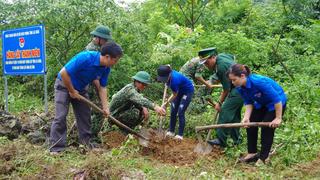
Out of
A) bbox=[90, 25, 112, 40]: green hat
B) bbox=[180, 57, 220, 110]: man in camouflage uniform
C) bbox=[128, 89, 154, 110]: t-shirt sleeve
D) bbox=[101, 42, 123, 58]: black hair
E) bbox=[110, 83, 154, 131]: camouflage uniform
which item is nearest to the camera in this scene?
bbox=[101, 42, 123, 58]: black hair

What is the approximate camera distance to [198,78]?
723 centimetres

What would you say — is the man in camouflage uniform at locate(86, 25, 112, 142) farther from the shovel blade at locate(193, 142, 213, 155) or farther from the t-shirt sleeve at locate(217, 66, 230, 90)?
the t-shirt sleeve at locate(217, 66, 230, 90)

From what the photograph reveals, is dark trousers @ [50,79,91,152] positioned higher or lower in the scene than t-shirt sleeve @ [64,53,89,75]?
lower

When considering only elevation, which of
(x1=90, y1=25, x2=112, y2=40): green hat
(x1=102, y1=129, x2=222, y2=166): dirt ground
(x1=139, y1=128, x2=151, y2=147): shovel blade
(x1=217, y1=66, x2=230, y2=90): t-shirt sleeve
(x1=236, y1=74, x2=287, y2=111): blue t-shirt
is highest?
(x1=90, y1=25, x2=112, y2=40): green hat

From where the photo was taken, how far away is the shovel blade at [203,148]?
582 cm

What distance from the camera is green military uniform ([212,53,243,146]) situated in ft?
20.1

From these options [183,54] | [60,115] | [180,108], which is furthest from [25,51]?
[183,54]

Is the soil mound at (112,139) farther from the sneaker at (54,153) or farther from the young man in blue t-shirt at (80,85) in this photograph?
the sneaker at (54,153)

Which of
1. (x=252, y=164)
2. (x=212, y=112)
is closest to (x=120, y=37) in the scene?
(x=212, y=112)

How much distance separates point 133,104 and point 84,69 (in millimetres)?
1376

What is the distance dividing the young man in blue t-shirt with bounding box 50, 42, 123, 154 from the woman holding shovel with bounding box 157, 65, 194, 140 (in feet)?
3.67

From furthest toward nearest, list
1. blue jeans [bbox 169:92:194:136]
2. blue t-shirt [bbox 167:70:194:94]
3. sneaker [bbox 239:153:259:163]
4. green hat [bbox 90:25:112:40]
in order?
1. blue jeans [bbox 169:92:194:136]
2. blue t-shirt [bbox 167:70:194:94]
3. green hat [bbox 90:25:112:40]
4. sneaker [bbox 239:153:259:163]

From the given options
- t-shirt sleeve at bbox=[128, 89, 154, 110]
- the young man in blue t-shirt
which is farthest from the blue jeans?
the young man in blue t-shirt

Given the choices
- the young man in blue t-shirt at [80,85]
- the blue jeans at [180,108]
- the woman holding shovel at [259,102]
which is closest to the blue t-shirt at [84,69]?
the young man in blue t-shirt at [80,85]
